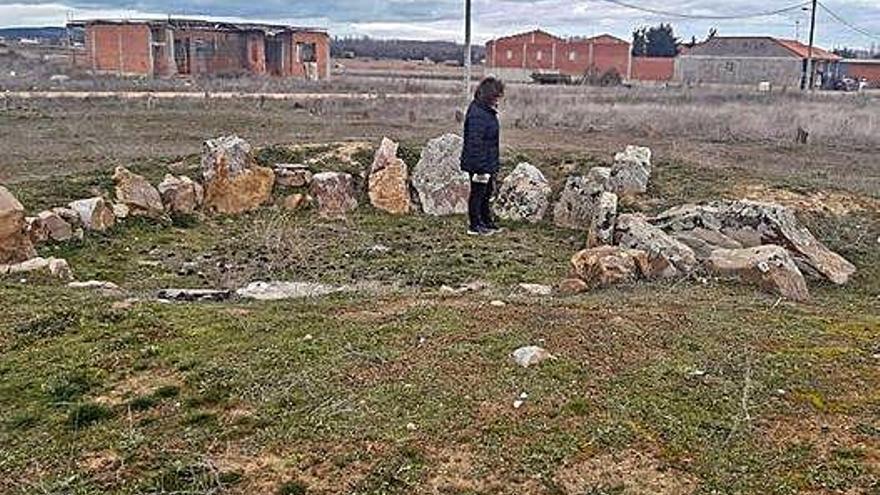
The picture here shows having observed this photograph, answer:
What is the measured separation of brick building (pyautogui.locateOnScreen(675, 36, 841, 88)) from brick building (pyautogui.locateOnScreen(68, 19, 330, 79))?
27.8 meters

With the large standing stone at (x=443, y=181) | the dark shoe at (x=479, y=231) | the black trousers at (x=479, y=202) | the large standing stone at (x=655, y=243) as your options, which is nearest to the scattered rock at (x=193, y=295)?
the black trousers at (x=479, y=202)

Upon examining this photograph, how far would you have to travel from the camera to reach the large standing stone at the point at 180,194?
11391 mm

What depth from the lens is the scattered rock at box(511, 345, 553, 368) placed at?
4.65 meters

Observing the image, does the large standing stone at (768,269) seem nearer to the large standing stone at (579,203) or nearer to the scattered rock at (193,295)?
the large standing stone at (579,203)

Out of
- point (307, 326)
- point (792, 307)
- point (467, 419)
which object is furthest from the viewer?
point (792, 307)

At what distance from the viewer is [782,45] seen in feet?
211

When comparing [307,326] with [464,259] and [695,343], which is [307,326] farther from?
[464,259]

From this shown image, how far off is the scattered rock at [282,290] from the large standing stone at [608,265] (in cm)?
216

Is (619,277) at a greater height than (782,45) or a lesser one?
lesser

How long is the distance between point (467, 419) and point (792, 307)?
3521 mm

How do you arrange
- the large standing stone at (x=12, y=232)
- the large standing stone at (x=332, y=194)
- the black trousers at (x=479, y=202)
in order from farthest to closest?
1. the large standing stone at (x=332, y=194)
2. the black trousers at (x=479, y=202)
3. the large standing stone at (x=12, y=232)

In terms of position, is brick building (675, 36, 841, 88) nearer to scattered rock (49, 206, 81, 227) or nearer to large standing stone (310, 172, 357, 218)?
large standing stone (310, 172, 357, 218)

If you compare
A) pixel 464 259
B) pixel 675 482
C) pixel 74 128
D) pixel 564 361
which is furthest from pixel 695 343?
pixel 74 128

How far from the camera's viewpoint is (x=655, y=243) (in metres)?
8.35
